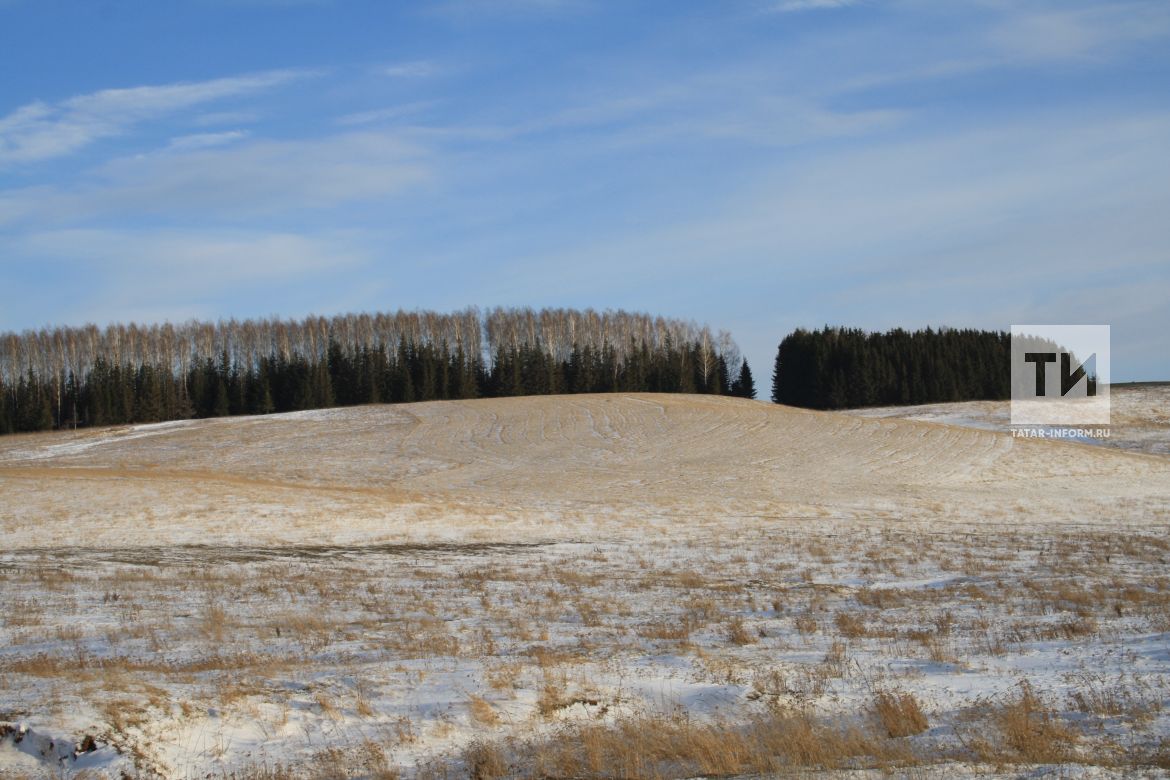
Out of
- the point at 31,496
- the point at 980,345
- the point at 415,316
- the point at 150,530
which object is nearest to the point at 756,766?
the point at 150,530

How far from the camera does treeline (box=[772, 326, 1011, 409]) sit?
9906 cm

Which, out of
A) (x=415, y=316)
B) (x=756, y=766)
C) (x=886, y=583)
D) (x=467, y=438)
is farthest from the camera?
(x=415, y=316)

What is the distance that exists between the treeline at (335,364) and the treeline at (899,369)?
1099cm

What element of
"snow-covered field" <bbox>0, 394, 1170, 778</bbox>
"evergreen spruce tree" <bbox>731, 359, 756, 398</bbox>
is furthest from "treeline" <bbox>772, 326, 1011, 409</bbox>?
"snow-covered field" <bbox>0, 394, 1170, 778</bbox>

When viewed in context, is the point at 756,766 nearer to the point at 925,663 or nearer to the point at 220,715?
the point at 925,663

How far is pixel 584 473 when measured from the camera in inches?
1587

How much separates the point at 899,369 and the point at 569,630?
96.4m

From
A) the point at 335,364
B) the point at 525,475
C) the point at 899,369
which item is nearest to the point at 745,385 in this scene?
the point at 899,369

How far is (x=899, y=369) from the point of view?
4026 inches

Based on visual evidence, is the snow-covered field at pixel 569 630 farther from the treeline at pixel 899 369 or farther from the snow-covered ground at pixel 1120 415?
the treeline at pixel 899 369

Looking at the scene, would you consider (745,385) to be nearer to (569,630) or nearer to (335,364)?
(335,364)

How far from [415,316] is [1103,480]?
96.5m

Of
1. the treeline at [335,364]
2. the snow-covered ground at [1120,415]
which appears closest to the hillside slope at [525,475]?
the snow-covered ground at [1120,415]

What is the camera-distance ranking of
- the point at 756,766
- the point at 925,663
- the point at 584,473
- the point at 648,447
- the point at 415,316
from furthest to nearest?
the point at 415,316
the point at 648,447
the point at 584,473
the point at 925,663
the point at 756,766
